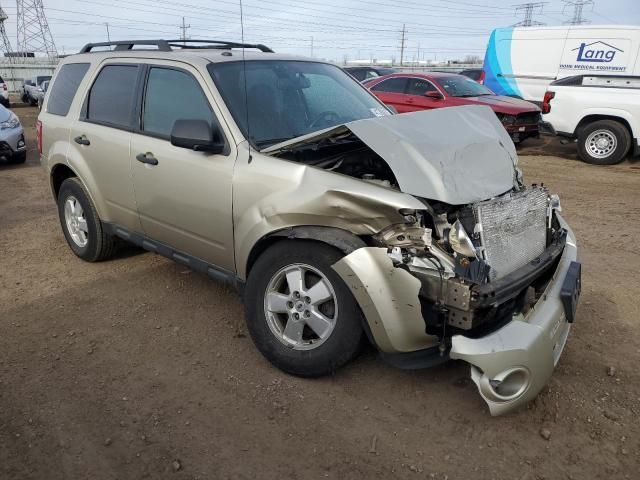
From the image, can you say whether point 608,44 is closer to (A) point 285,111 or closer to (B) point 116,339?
(A) point 285,111

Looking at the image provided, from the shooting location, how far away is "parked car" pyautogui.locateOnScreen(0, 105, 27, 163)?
977cm

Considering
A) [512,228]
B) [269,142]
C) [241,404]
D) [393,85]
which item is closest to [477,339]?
[512,228]

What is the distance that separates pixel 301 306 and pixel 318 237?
17.4 inches

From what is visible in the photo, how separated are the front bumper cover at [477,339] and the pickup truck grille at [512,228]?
29 cm

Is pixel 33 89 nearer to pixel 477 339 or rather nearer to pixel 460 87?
pixel 460 87

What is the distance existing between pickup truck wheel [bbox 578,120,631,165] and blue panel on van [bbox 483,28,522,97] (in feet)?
12.1

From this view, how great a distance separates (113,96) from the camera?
4230 mm

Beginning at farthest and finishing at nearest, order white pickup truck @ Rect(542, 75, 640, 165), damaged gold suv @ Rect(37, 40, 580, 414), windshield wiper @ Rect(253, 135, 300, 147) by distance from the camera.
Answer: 1. white pickup truck @ Rect(542, 75, 640, 165)
2. windshield wiper @ Rect(253, 135, 300, 147)
3. damaged gold suv @ Rect(37, 40, 580, 414)

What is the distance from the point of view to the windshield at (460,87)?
36.1ft

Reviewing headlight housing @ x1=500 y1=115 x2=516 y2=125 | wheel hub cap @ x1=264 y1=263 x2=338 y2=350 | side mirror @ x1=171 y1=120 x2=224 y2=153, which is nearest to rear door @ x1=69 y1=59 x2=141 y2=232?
side mirror @ x1=171 y1=120 x2=224 y2=153

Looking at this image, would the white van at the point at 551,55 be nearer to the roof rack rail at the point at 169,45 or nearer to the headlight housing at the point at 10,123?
the roof rack rail at the point at 169,45

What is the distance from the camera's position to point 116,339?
3674 millimetres

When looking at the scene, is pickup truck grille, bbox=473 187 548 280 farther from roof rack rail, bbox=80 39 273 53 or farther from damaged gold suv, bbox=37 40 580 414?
roof rack rail, bbox=80 39 273 53

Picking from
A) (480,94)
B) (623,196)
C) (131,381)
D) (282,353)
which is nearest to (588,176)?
(623,196)
